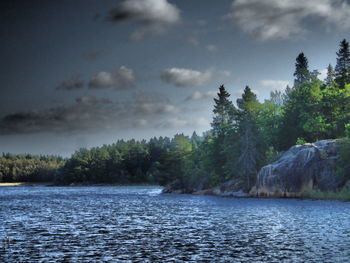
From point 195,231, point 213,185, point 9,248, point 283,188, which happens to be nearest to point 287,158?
point 283,188

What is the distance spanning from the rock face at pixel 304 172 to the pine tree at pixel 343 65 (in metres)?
46.2

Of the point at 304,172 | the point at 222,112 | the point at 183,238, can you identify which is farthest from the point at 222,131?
the point at 183,238

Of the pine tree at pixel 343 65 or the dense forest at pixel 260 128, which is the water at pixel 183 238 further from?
the pine tree at pixel 343 65

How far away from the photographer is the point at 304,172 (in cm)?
8244

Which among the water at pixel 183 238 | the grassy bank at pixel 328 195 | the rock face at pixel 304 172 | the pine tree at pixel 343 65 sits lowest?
the water at pixel 183 238

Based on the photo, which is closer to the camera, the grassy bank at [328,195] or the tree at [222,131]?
the grassy bank at [328,195]

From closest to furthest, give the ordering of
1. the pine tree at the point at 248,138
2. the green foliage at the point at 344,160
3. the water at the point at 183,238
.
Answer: the water at the point at 183,238 → the green foliage at the point at 344,160 → the pine tree at the point at 248,138

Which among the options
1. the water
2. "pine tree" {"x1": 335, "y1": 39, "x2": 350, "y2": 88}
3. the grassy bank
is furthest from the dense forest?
the water

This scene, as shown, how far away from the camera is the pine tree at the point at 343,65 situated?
12419 centimetres

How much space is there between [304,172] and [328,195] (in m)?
7.41

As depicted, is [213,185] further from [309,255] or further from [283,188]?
[309,255]

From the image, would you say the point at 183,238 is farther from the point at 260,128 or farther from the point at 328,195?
the point at 260,128

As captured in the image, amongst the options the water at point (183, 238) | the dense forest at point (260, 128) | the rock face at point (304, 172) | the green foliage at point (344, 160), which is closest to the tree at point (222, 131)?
the dense forest at point (260, 128)

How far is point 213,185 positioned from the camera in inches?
4658
